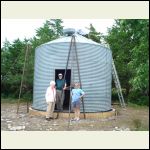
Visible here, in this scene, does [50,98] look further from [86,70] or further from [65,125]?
[86,70]

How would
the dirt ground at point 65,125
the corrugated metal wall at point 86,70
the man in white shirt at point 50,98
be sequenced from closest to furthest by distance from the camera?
1. the dirt ground at point 65,125
2. the man in white shirt at point 50,98
3. the corrugated metal wall at point 86,70

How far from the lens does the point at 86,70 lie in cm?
1417

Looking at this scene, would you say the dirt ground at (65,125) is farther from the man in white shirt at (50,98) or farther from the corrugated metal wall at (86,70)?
the corrugated metal wall at (86,70)

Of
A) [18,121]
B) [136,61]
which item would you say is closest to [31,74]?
[18,121]

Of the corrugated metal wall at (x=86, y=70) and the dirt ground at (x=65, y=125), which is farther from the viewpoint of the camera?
the corrugated metal wall at (x=86, y=70)

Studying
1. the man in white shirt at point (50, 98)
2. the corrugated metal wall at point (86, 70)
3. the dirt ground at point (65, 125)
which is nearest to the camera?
the dirt ground at point (65, 125)

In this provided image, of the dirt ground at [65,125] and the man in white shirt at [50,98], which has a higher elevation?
the man in white shirt at [50,98]

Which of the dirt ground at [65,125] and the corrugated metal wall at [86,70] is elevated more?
the corrugated metal wall at [86,70]

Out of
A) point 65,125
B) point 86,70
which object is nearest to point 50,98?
point 65,125

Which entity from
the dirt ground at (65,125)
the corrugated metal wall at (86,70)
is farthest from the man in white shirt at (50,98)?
the corrugated metal wall at (86,70)

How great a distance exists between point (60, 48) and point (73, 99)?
8.25ft

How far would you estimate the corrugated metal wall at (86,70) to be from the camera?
14180 mm

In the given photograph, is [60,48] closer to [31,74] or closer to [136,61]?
[136,61]

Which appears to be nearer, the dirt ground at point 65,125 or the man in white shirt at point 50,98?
the dirt ground at point 65,125
